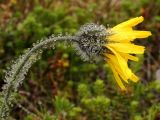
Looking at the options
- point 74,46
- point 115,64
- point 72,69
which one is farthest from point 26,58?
point 72,69

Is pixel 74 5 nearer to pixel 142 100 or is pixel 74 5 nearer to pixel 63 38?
pixel 142 100

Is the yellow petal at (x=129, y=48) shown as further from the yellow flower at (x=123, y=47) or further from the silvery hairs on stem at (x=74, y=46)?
the silvery hairs on stem at (x=74, y=46)

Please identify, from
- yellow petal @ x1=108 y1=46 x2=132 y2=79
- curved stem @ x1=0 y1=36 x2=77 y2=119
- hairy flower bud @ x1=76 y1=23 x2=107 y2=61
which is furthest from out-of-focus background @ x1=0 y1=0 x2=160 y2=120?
yellow petal @ x1=108 y1=46 x2=132 y2=79

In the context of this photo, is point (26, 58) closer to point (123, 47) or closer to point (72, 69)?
point (123, 47)

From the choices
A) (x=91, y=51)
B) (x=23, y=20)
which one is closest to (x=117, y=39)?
(x=91, y=51)

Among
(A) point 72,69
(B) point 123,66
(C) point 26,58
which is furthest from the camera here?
(A) point 72,69

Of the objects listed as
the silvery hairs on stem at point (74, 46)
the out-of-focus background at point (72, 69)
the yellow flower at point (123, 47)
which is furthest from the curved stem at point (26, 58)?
the out-of-focus background at point (72, 69)
